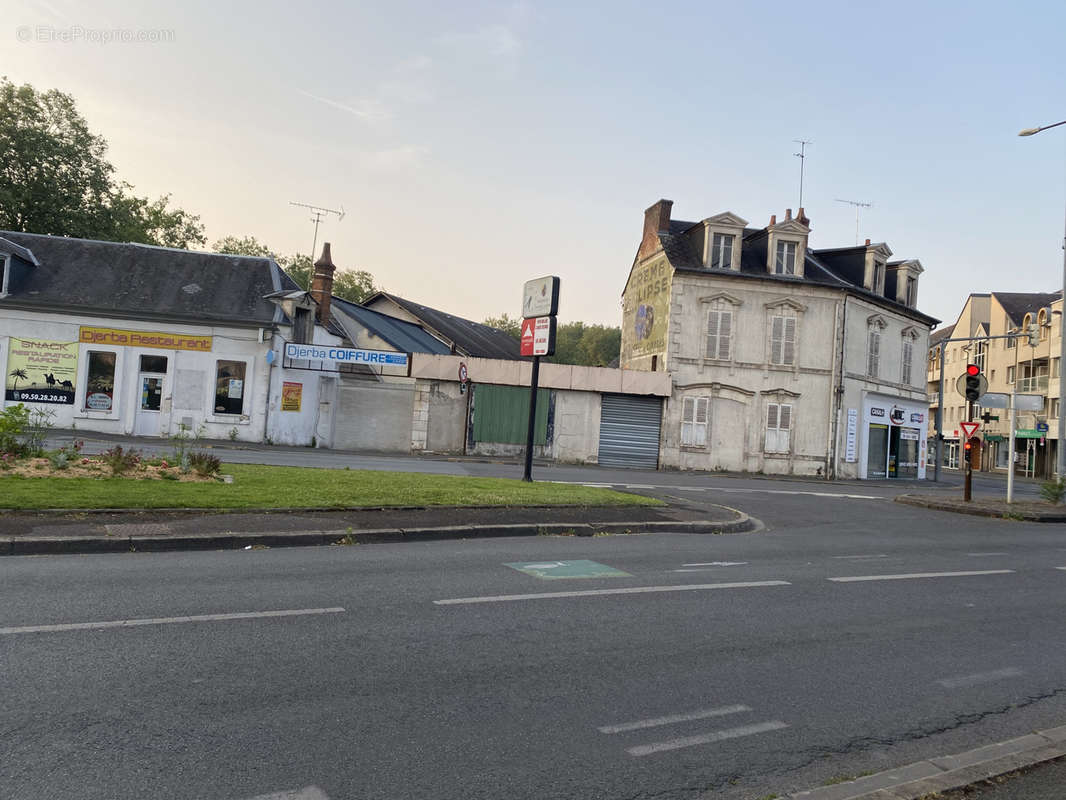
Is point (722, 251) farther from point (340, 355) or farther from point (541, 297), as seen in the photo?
point (541, 297)

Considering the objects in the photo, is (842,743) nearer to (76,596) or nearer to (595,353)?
(76,596)

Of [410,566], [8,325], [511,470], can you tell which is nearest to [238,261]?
[8,325]

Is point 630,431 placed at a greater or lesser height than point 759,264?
lesser

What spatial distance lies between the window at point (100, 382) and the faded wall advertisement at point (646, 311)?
21.7 meters

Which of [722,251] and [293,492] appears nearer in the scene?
[293,492]

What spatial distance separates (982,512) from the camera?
18.4 m

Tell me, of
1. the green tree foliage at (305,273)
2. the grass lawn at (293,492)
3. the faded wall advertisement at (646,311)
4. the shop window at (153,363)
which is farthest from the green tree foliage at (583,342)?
the grass lawn at (293,492)

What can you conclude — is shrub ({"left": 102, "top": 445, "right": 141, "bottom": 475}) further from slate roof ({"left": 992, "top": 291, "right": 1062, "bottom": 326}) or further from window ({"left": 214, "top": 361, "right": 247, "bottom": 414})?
slate roof ({"left": 992, "top": 291, "right": 1062, "bottom": 326})

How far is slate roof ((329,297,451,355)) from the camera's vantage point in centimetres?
3738

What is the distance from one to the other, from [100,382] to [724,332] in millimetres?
24508

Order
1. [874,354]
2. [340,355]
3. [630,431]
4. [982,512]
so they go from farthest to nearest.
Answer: [874,354]
[630,431]
[340,355]
[982,512]

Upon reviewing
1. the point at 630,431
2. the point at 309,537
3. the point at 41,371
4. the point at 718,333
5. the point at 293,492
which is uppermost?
the point at 718,333

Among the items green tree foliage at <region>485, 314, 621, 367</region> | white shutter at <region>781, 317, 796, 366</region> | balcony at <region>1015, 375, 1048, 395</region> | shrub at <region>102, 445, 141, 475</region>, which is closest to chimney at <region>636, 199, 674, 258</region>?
white shutter at <region>781, 317, 796, 366</region>

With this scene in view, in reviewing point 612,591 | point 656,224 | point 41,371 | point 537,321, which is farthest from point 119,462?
point 656,224
